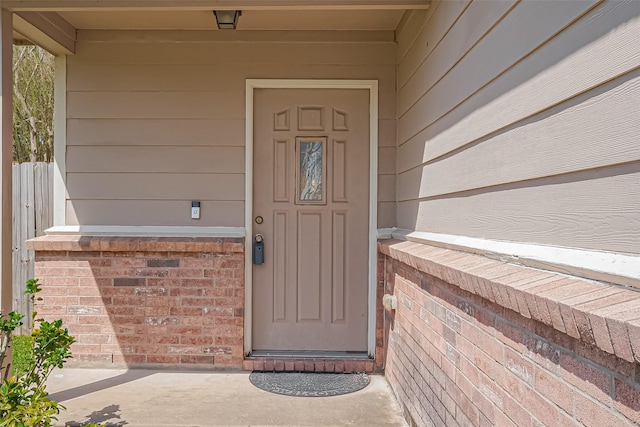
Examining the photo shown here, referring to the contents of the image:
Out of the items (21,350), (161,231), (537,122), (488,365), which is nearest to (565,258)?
(537,122)

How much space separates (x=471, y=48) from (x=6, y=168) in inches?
100

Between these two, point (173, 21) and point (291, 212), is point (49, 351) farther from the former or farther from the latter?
point (173, 21)

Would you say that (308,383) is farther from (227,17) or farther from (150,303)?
(227,17)

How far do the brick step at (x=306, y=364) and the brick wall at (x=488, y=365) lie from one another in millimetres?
512

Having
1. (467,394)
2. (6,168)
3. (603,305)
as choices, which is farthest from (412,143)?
(6,168)

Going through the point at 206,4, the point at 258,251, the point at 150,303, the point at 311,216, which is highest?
the point at 206,4

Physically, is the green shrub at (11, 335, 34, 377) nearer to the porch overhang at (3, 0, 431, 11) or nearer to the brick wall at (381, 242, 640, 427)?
the porch overhang at (3, 0, 431, 11)

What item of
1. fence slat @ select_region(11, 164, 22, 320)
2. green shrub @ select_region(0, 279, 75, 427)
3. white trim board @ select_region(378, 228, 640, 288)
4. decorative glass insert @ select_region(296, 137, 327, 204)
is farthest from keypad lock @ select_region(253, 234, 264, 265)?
fence slat @ select_region(11, 164, 22, 320)

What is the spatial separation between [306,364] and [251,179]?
1415 mm

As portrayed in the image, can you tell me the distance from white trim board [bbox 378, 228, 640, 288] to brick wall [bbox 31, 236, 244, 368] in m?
2.07

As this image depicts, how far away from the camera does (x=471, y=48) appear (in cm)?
198

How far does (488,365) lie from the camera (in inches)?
66.0

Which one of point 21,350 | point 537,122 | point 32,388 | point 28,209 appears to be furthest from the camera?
point 28,209

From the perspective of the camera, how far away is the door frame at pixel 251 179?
11.9 feet
